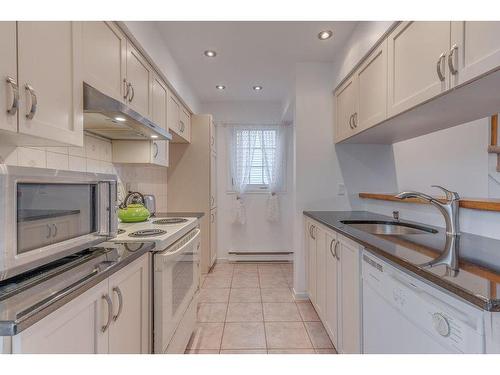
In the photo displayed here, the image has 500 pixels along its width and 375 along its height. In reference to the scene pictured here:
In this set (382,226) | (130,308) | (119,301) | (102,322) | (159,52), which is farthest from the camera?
(159,52)

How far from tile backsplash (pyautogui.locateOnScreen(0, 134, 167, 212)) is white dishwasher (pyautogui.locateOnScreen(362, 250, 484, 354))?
174 cm

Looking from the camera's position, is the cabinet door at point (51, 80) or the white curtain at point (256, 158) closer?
the cabinet door at point (51, 80)

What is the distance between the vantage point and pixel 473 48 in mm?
1060

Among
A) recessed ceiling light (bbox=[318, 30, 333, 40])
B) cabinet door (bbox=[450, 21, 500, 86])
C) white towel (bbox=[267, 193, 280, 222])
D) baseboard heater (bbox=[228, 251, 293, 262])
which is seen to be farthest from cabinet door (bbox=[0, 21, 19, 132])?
baseboard heater (bbox=[228, 251, 293, 262])

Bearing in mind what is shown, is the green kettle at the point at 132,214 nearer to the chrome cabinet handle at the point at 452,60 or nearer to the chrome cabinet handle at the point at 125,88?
the chrome cabinet handle at the point at 125,88

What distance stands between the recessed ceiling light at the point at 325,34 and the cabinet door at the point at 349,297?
1722mm

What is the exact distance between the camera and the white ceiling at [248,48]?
2158mm

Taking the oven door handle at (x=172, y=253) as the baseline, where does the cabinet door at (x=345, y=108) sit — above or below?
above

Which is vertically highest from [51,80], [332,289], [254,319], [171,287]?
[51,80]

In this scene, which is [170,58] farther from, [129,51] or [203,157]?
[203,157]

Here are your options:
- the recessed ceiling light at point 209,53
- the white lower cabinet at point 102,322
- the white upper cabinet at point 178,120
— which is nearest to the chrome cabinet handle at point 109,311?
the white lower cabinet at point 102,322

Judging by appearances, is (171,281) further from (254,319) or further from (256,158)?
(256,158)

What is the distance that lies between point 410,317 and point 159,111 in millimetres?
2263

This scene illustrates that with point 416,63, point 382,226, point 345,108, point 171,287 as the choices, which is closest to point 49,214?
point 171,287
